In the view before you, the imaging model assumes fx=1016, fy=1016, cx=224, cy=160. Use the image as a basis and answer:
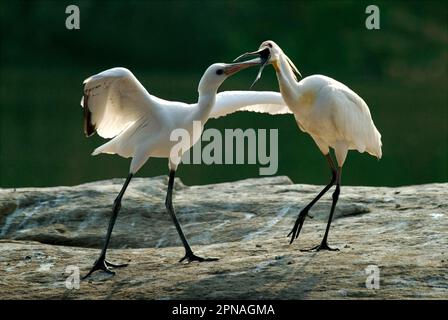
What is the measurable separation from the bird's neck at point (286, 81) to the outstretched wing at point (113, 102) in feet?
3.33

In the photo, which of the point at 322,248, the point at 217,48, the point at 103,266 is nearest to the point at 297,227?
the point at 322,248

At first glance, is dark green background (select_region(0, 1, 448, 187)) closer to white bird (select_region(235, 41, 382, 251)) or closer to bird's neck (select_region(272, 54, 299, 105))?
white bird (select_region(235, 41, 382, 251))

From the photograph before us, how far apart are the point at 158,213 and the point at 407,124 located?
1778 centimetres

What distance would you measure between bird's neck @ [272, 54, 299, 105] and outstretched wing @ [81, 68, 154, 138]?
101cm

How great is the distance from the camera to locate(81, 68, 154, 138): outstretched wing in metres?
7.18

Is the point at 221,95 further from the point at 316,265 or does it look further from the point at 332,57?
the point at 332,57

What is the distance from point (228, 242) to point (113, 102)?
142cm

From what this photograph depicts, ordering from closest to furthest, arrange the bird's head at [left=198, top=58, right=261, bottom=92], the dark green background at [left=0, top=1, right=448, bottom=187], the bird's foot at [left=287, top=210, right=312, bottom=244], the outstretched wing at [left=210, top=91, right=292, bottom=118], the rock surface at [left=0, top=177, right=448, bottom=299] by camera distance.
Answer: the rock surface at [left=0, top=177, right=448, bottom=299], the bird's head at [left=198, top=58, right=261, bottom=92], the bird's foot at [left=287, top=210, right=312, bottom=244], the outstretched wing at [left=210, top=91, right=292, bottom=118], the dark green background at [left=0, top=1, right=448, bottom=187]

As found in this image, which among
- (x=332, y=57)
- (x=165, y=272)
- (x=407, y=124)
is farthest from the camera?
(x=332, y=57)

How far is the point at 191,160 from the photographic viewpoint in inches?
334

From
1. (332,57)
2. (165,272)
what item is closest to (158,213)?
(165,272)

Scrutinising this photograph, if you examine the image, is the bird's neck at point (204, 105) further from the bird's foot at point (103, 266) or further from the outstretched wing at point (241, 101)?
→ the bird's foot at point (103, 266)

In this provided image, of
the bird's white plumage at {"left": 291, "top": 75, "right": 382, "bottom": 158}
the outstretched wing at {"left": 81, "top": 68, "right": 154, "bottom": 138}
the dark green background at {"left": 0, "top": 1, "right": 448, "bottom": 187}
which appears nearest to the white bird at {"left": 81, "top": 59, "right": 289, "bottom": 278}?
the outstretched wing at {"left": 81, "top": 68, "right": 154, "bottom": 138}

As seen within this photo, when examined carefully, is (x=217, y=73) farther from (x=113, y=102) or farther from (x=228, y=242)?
(x=228, y=242)
